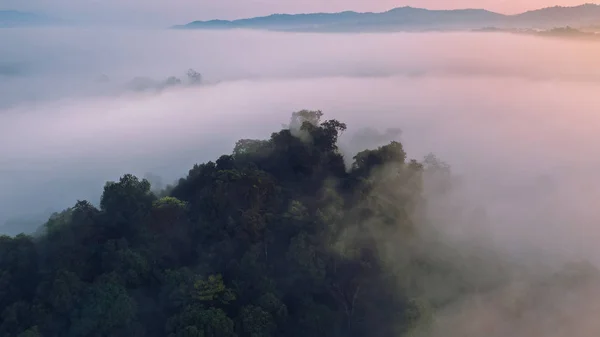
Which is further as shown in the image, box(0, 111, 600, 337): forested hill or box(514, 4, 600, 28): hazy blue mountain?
box(514, 4, 600, 28): hazy blue mountain

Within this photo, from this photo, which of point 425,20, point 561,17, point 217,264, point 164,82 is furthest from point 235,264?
point 425,20

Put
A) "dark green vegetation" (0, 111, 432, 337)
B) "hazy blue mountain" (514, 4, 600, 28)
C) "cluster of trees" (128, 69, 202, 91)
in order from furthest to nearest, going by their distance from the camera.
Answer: "cluster of trees" (128, 69, 202, 91)
"hazy blue mountain" (514, 4, 600, 28)
"dark green vegetation" (0, 111, 432, 337)

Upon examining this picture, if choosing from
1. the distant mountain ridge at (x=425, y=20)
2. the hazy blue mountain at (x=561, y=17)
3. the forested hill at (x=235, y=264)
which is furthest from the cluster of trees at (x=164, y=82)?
the forested hill at (x=235, y=264)

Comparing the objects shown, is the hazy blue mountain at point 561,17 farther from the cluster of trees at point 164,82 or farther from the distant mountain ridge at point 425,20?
the cluster of trees at point 164,82

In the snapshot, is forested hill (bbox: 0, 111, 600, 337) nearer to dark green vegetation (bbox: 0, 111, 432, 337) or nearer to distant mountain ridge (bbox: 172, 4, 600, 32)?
dark green vegetation (bbox: 0, 111, 432, 337)

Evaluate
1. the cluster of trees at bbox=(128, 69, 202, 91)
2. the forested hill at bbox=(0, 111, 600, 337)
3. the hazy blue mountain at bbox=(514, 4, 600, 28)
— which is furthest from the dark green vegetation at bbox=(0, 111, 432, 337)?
the hazy blue mountain at bbox=(514, 4, 600, 28)

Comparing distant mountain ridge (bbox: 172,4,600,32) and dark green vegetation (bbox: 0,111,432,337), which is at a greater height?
distant mountain ridge (bbox: 172,4,600,32)

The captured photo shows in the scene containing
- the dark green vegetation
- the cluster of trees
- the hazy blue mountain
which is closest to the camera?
the dark green vegetation
